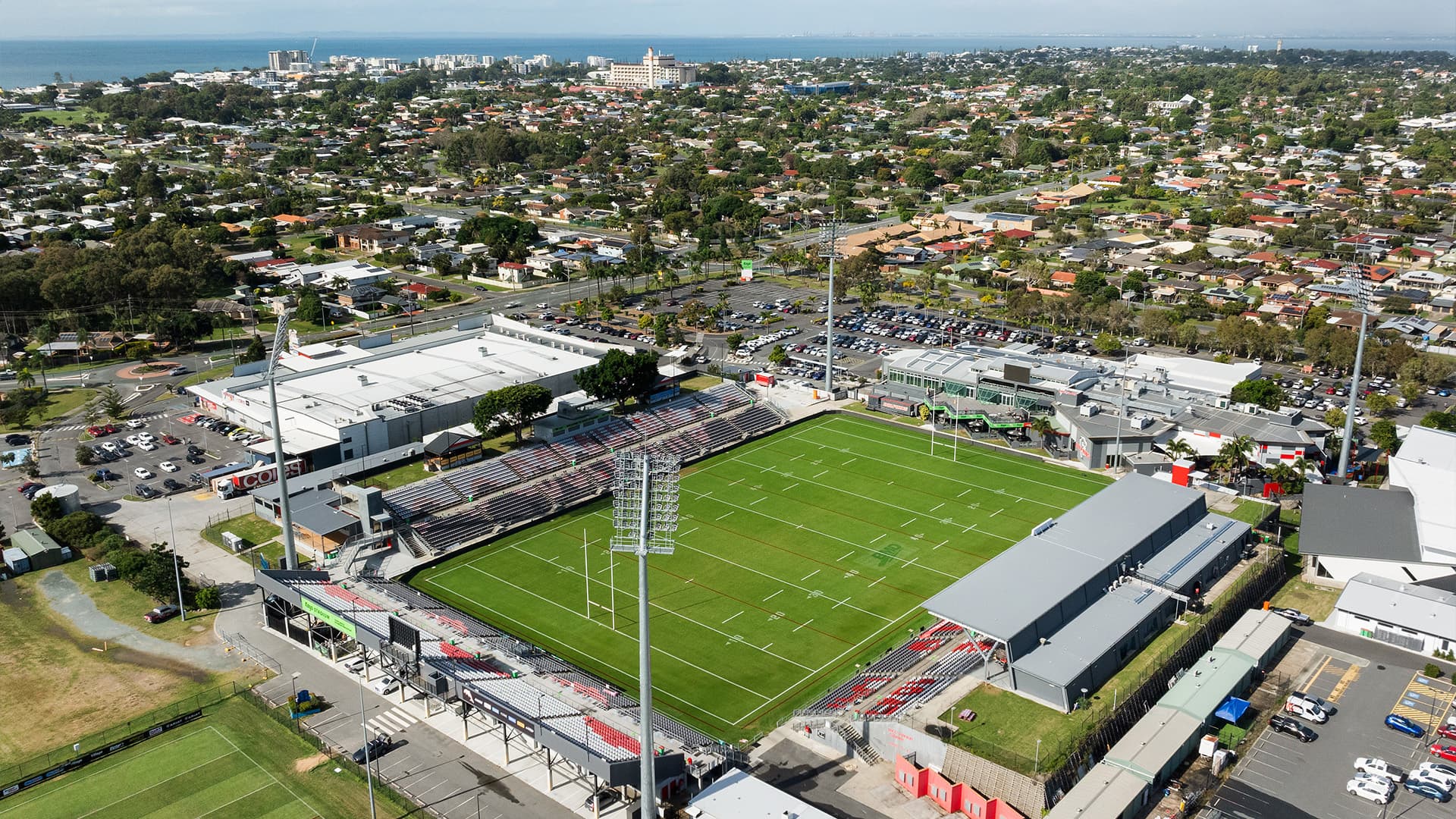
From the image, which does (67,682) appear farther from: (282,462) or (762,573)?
(762,573)

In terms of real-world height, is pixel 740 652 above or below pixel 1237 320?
below

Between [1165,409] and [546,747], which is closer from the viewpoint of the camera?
[546,747]

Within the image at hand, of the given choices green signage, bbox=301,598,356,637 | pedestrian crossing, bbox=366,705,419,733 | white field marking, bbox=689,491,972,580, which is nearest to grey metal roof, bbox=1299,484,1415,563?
white field marking, bbox=689,491,972,580

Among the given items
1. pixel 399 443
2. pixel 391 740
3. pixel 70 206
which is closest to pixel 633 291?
pixel 399 443

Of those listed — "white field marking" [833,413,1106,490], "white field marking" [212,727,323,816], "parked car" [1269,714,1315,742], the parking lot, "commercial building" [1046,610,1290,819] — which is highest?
"commercial building" [1046,610,1290,819]

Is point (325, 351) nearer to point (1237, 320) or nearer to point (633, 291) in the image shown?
point (633, 291)

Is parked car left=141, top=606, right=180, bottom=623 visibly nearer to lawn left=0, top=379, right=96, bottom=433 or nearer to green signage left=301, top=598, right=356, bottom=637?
green signage left=301, top=598, right=356, bottom=637
